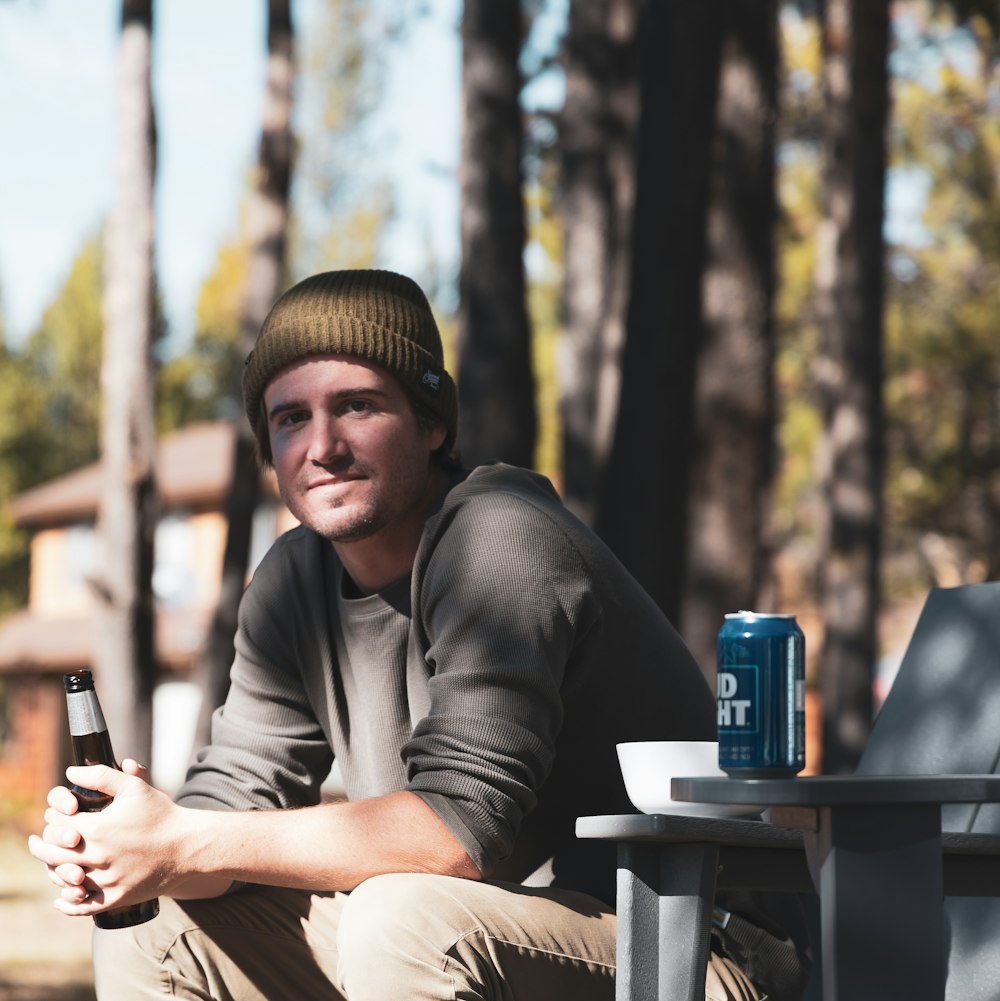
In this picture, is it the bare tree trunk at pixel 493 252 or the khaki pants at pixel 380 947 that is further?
the bare tree trunk at pixel 493 252

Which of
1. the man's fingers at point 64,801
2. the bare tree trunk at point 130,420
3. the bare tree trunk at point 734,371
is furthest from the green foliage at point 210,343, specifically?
the man's fingers at point 64,801

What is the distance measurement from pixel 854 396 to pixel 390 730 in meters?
12.2

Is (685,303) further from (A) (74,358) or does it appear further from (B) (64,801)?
(A) (74,358)

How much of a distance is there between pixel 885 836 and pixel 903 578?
1357 inches

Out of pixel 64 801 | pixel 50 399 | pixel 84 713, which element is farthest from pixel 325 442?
pixel 50 399

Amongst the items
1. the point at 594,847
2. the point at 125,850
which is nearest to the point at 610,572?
the point at 594,847

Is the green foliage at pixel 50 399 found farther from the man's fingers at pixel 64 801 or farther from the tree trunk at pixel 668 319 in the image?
the man's fingers at pixel 64 801

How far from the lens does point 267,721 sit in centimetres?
343

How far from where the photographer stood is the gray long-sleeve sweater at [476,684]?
276 cm

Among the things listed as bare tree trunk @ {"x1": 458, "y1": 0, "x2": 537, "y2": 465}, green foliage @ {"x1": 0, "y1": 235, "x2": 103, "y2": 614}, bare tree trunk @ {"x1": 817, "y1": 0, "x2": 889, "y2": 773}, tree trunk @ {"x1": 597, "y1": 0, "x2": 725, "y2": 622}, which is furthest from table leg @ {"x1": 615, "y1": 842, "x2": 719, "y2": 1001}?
green foliage @ {"x1": 0, "y1": 235, "x2": 103, "y2": 614}

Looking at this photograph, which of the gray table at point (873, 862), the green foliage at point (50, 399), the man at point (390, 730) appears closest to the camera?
the gray table at point (873, 862)

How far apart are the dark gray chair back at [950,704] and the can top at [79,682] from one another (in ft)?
5.44

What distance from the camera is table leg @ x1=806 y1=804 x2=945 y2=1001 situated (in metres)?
2.10

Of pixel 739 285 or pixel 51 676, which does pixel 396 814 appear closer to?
pixel 739 285
